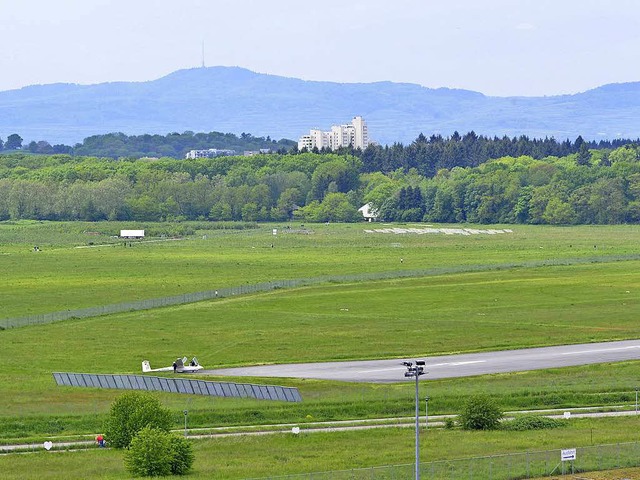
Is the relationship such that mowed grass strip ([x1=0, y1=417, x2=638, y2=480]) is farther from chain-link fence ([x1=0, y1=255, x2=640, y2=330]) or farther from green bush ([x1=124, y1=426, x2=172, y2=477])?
chain-link fence ([x1=0, y1=255, x2=640, y2=330])

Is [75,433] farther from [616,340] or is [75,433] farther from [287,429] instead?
[616,340]

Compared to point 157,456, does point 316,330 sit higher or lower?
lower

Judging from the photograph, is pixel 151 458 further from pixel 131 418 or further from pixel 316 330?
pixel 316 330

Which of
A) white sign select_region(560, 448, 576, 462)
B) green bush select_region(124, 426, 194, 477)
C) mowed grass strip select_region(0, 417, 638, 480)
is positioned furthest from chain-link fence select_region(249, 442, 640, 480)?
green bush select_region(124, 426, 194, 477)

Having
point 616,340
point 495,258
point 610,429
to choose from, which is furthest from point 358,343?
point 495,258

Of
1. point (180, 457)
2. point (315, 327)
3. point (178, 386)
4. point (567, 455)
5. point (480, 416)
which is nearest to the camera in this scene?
point (567, 455)

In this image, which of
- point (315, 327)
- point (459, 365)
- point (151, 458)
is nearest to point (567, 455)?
point (151, 458)
